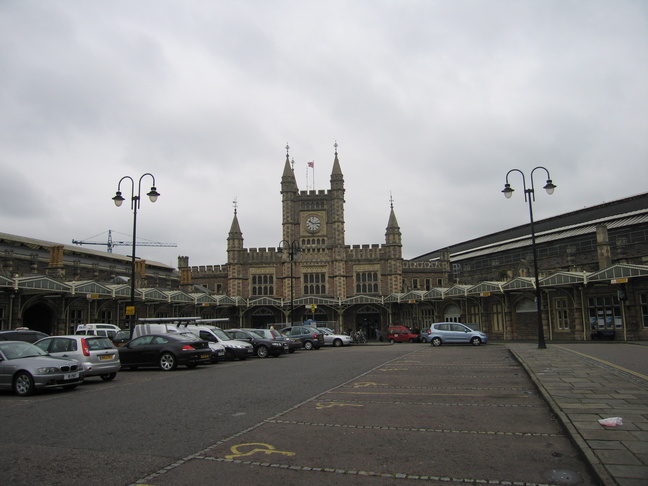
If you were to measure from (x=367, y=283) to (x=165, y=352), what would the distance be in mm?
39508

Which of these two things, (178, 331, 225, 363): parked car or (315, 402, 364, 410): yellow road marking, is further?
(178, 331, 225, 363): parked car

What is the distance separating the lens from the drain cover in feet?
17.8

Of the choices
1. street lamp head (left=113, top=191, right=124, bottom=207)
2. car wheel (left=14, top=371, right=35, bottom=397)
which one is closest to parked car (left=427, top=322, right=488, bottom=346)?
street lamp head (left=113, top=191, right=124, bottom=207)

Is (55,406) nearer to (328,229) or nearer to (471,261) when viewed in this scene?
(328,229)

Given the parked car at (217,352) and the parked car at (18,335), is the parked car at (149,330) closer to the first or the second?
the parked car at (217,352)

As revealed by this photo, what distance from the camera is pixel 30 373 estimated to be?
12.3m

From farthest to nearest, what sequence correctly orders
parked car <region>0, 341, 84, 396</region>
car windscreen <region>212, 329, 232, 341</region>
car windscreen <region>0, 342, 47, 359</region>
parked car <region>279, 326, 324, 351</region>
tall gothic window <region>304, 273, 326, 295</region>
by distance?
tall gothic window <region>304, 273, 326, 295</region>, parked car <region>279, 326, 324, 351</region>, car windscreen <region>212, 329, 232, 341</region>, car windscreen <region>0, 342, 47, 359</region>, parked car <region>0, 341, 84, 396</region>

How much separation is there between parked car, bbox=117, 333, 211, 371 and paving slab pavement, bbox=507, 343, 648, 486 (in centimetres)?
1091

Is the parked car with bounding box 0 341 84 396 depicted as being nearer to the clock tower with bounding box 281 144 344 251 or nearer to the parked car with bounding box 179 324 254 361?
the parked car with bounding box 179 324 254 361

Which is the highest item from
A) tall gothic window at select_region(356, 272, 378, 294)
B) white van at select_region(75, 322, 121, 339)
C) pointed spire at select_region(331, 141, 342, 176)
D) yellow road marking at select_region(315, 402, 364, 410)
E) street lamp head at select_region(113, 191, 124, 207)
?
pointed spire at select_region(331, 141, 342, 176)

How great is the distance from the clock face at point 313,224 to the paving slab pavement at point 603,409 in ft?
142

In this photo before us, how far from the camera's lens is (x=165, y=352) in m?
18.3

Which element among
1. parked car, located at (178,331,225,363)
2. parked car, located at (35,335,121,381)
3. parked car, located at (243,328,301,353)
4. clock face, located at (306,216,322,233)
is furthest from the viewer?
clock face, located at (306,216,322,233)

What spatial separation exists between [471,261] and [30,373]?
5890cm
